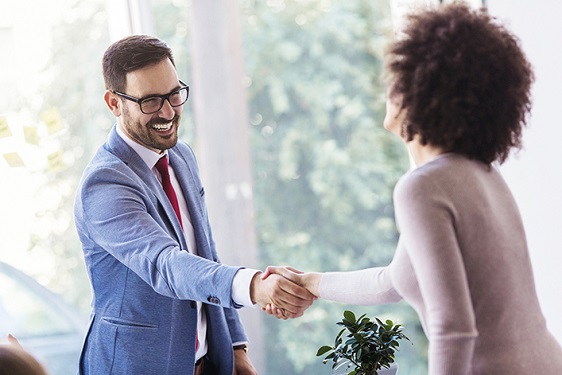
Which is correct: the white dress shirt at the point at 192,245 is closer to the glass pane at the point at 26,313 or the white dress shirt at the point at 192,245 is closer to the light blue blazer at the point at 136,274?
the light blue blazer at the point at 136,274

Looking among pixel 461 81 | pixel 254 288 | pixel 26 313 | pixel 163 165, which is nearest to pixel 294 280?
pixel 254 288

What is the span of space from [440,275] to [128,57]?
121 centimetres

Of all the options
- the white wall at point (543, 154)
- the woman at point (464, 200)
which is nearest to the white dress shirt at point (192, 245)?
the woman at point (464, 200)

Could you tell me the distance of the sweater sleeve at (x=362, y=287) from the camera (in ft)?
6.39

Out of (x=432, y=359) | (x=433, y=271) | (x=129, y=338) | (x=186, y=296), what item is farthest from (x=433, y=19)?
(x=129, y=338)

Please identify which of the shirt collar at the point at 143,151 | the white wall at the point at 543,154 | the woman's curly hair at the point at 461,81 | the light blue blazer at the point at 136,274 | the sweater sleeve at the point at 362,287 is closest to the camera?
the woman's curly hair at the point at 461,81

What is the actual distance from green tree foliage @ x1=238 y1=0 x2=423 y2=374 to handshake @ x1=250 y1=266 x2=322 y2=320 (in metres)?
1.45

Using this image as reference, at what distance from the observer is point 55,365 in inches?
119

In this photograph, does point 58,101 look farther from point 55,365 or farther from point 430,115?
point 430,115

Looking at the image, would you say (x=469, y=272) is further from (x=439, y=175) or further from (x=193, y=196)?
(x=193, y=196)

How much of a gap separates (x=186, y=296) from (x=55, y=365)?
3.99ft

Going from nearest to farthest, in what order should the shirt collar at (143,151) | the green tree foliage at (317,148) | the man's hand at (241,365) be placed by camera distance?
1. the shirt collar at (143,151)
2. the man's hand at (241,365)
3. the green tree foliage at (317,148)

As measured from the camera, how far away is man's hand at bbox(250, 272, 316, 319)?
215 cm

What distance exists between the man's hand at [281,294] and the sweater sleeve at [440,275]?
719 mm
